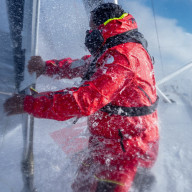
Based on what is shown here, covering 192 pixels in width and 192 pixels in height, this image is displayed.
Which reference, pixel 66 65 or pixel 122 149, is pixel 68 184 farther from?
pixel 66 65

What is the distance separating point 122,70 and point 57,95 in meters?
0.41

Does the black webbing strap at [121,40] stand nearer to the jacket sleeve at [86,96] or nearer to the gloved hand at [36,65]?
the jacket sleeve at [86,96]

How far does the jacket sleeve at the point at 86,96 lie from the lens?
1.05 meters

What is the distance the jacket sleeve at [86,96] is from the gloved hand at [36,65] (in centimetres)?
75

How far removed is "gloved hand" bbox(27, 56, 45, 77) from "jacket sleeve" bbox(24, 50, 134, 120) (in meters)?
0.75

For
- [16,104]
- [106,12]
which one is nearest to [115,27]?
[106,12]

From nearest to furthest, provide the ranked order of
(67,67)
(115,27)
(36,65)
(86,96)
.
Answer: (86,96) < (115,27) < (36,65) < (67,67)

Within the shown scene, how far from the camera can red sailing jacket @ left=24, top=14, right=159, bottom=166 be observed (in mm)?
1061

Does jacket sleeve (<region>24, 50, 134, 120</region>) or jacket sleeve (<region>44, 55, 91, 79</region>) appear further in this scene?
jacket sleeve (<region>44, 55, 91, 79</region>)

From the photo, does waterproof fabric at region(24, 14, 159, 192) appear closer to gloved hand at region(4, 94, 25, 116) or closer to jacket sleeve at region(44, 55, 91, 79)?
gloved hand at region(4, 94, 25, 116)

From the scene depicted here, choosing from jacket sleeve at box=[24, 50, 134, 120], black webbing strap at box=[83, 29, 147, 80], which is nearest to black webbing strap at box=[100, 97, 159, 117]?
jacket sleeve at box=[24, 50, 134, 120]

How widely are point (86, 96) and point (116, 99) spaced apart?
281 mm

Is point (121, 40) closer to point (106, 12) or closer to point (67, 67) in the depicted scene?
point (106, 12)

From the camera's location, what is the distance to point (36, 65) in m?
1.79
